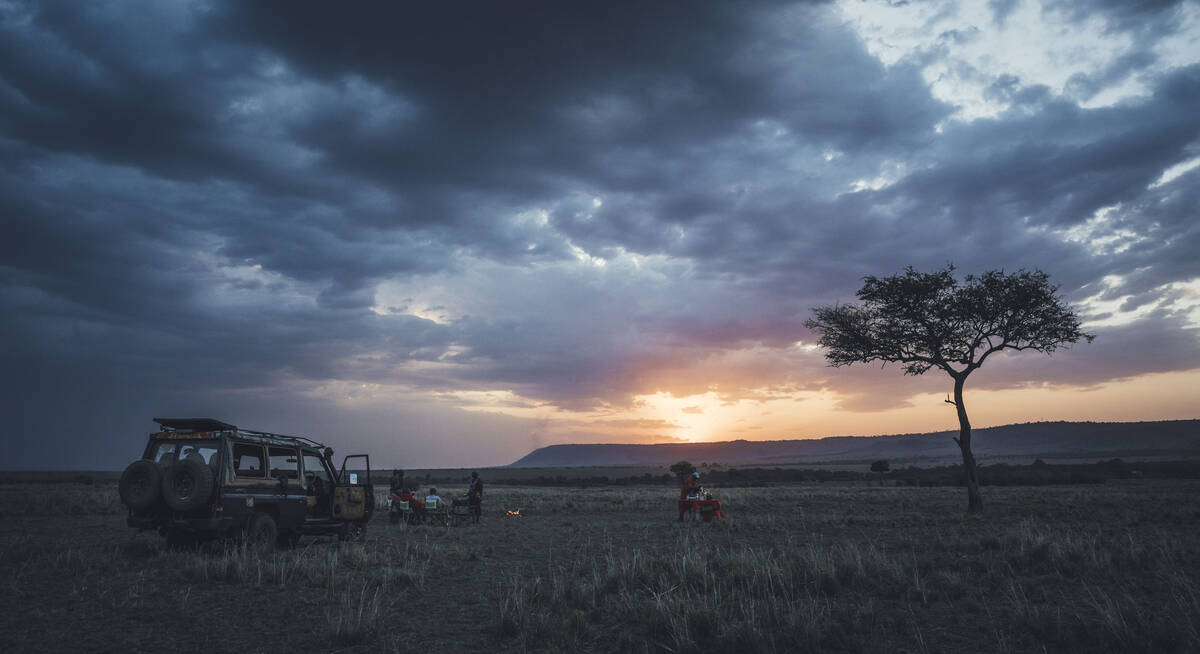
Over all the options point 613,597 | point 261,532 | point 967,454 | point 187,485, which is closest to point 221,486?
point 187,485

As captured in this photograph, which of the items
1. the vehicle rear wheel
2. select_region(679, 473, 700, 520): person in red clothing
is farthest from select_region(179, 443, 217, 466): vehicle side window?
select_region(679, 473, 700, 520): person in red clothing

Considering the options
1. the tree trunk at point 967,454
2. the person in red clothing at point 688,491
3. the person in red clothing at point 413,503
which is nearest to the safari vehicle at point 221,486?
the person in red clothing at point 413,503

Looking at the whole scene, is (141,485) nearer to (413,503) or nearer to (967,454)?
(413,503)

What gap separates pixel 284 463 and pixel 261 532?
2.19 meters

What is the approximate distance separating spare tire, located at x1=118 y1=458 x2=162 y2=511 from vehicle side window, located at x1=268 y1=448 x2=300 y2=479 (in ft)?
8.61

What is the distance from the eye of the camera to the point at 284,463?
1587 cm

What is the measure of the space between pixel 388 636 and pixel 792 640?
4787 millimetres

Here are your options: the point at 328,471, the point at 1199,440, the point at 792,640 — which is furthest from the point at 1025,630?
the point at 1199,440

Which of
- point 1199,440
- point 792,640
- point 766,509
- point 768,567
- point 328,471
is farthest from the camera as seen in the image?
point 1199,440

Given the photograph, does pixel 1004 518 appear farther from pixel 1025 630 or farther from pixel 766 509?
pixel 1025 630

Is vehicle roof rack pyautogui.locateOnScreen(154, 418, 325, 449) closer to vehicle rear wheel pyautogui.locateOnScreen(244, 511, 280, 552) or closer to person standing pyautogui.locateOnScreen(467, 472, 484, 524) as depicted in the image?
vehicle rear wheel pyautogui.locateOnScreen(244, 511, 280, 552)

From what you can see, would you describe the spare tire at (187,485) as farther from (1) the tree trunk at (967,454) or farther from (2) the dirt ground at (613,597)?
(1) the tree trunk at (967,454)

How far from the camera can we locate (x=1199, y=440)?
16388 centimetres

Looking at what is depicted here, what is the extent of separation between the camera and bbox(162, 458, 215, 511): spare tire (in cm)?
1271
